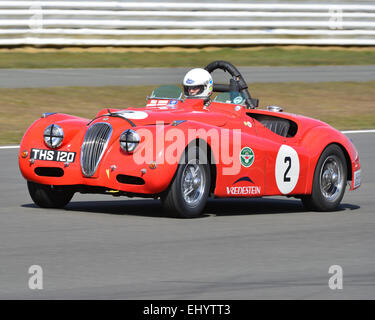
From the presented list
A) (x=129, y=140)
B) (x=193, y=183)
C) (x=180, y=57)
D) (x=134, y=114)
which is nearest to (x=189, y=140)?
(x=193, y=183)

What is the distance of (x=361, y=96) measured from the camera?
22594 mm

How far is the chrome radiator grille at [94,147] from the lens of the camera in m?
9.28

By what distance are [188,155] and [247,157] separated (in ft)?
2.70

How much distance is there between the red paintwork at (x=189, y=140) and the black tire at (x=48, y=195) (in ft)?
0.67

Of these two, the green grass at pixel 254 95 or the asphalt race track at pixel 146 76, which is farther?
the asphalt race track at pixel 146 76

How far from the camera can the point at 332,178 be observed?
10.6 metres

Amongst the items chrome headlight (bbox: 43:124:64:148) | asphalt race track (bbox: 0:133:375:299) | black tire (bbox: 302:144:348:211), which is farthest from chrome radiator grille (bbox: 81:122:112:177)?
black tire (bbox: 302:144:348:211)

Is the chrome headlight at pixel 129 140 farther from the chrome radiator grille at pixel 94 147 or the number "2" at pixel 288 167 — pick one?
the number "2" at pixel 288 167

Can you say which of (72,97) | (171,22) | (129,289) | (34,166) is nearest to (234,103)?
(34,166)

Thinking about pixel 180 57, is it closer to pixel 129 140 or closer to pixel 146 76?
pixel 146 76

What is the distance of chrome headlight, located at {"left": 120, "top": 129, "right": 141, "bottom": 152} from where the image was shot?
912 cm

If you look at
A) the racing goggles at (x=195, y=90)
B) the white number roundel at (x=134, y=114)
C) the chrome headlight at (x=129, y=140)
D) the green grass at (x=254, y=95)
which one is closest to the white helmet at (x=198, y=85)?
the racing goggles at (x=195, y=90)

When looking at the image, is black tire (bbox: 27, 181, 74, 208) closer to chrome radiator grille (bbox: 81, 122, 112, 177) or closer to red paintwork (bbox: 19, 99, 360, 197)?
red paintwork (bbox: 19, 99, 360, 197)

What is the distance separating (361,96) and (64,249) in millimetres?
15760
